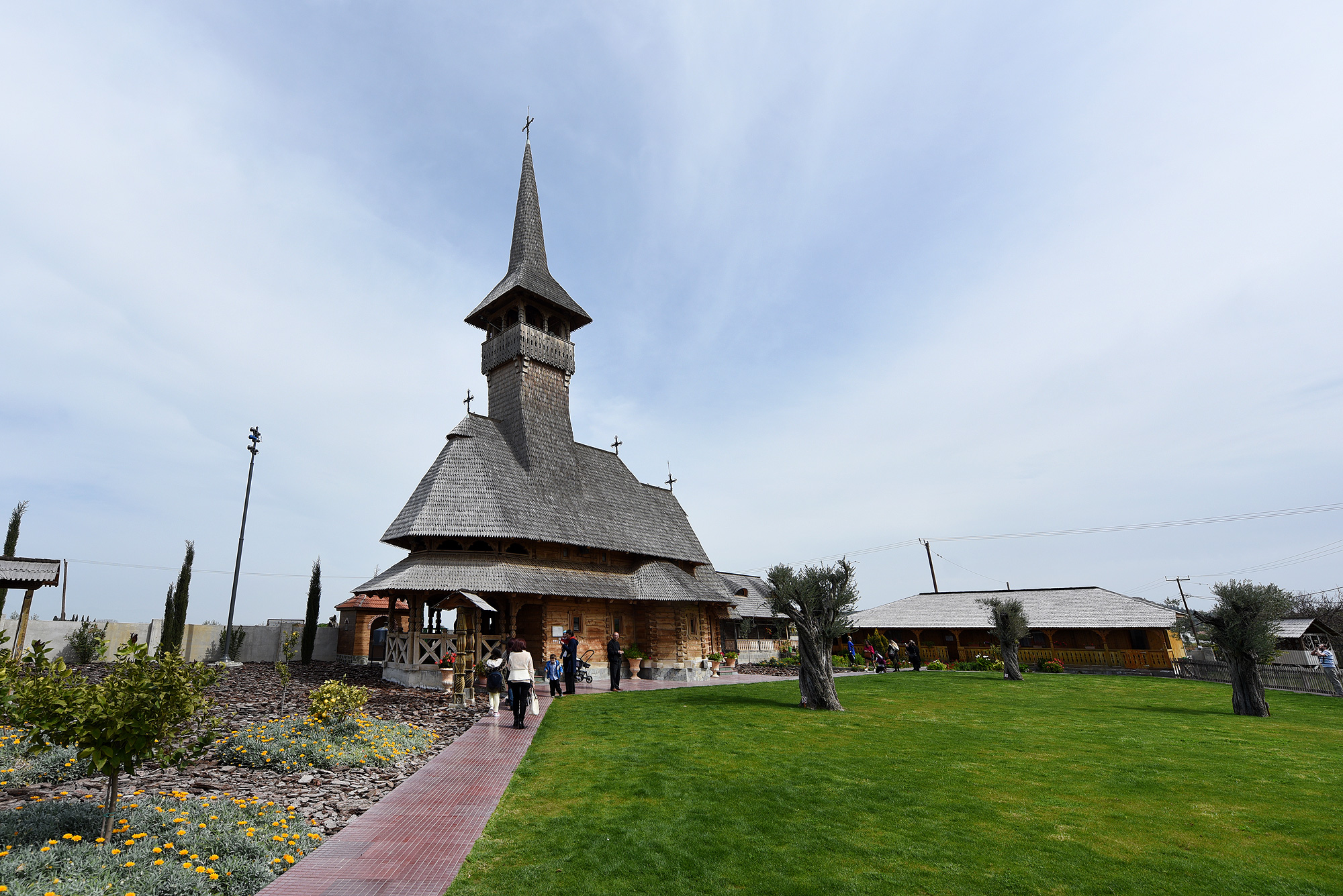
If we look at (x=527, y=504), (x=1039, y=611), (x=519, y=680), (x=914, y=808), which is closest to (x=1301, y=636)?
(x=1039, y=611)

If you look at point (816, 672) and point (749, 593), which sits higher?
point (749, 593)

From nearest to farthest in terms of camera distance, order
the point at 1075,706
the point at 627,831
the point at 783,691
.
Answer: the point at 627,831
the point at 1075,706
the point at 783,691

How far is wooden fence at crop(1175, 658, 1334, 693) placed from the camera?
21.2m

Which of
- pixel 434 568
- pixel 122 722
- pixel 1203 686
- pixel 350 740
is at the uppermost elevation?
pixel 434 568

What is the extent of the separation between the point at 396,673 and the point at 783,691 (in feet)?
42.5

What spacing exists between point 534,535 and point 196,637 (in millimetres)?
18573

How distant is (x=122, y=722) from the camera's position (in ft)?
16.8

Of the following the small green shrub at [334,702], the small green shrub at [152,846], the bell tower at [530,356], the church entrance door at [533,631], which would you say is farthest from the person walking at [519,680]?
the bell tower at [530,356]

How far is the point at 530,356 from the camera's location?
2778 centimetres

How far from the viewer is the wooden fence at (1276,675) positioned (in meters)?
21.2

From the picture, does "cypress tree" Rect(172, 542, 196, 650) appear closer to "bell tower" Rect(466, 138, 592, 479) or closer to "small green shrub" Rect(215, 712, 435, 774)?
"bell tower" Rect(466, 138, 592, 479)

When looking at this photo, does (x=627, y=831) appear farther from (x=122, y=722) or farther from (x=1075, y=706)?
(x=1075, y=706)

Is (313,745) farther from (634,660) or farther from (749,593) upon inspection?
(749,593)

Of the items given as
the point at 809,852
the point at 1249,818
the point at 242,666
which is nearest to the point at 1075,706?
the point at 1249,818
